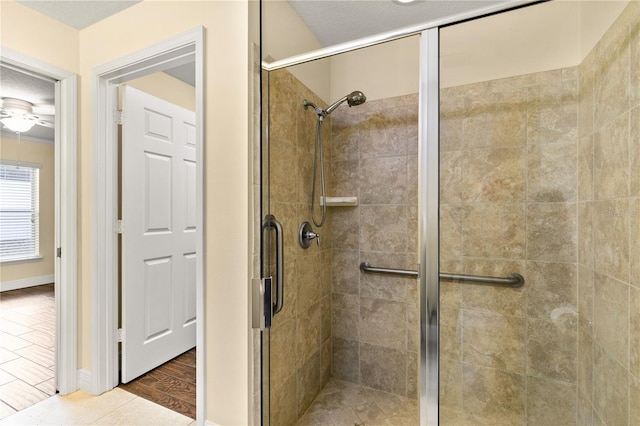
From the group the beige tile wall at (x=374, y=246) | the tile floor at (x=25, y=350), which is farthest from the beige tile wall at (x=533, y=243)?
the tile floor at (x=25, y=350)

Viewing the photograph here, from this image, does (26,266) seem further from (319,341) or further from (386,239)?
(386,239)

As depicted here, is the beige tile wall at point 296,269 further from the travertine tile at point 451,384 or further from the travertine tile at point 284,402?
the travertine tile at point 451,384

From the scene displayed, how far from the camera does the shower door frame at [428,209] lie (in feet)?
3.51

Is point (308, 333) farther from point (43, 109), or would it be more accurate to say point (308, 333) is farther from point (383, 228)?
point (43, 109)

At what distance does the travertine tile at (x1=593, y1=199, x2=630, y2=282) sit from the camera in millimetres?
1008

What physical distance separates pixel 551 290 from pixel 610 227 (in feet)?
1.23

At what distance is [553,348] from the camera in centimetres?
130

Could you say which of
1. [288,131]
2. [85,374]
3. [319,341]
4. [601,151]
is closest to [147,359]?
[85,374]

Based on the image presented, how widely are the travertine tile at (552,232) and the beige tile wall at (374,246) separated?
1.81 ft

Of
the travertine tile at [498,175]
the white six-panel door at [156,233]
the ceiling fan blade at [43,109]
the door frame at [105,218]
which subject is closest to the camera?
the travertine tile at [498,175]

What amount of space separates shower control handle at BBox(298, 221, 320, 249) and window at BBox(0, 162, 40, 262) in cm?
551

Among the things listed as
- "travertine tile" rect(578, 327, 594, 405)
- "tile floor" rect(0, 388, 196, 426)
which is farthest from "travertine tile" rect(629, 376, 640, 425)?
"tile floor" rect(0, 388, 196, 426)

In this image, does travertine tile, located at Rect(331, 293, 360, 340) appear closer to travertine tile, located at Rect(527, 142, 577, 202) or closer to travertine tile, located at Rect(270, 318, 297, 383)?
travertine tile, located at Rect(270, 318, 297, 383)

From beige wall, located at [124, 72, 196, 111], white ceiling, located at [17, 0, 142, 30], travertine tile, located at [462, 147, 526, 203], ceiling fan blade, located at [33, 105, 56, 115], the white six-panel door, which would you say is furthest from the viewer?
ceiling fan blade, located at [33, 105, 56, 115]
